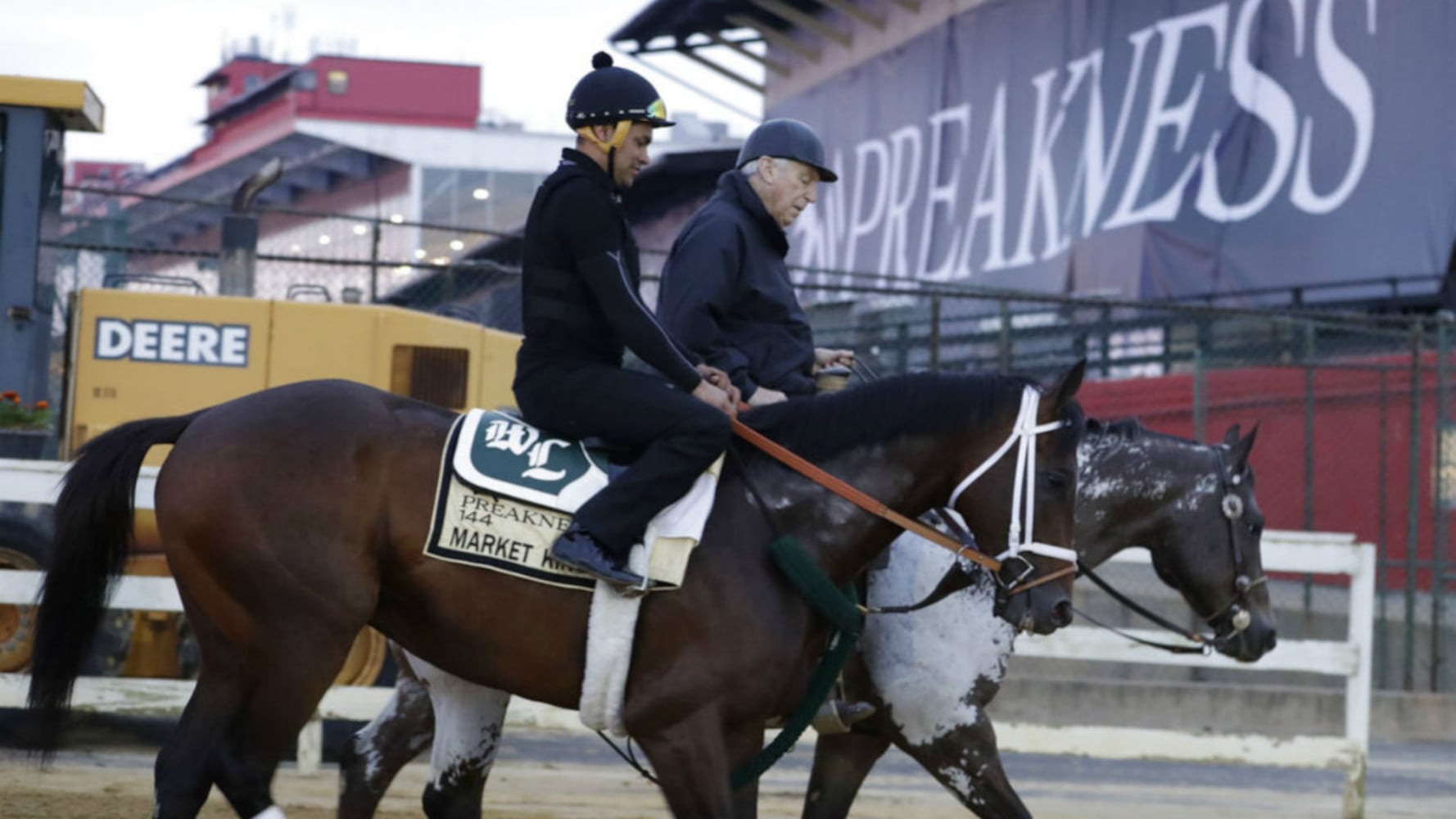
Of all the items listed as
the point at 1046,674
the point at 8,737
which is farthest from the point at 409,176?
the point at 8,737

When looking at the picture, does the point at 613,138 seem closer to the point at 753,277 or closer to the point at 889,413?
the point at 753,277

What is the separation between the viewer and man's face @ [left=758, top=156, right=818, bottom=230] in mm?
6145

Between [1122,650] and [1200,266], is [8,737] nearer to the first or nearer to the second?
[1122,650]

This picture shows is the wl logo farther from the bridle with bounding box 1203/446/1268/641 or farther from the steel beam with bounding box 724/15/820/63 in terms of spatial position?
the steel beam with bounding box 724/15/820/63

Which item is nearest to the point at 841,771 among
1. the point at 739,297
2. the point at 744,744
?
the point at 744,744

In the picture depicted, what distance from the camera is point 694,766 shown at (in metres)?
4.79

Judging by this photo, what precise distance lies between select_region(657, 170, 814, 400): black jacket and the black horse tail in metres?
1.61

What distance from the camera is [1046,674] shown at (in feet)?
44.4

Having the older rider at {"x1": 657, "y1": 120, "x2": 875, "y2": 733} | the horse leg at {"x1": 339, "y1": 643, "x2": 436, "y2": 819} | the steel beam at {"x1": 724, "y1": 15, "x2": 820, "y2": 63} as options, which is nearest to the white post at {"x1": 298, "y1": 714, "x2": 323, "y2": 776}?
the horse leg at {"x1": 339, "y1": 643, "x2": 436, "y2": 819}

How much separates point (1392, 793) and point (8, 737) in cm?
737

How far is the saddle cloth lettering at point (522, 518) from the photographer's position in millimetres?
4938

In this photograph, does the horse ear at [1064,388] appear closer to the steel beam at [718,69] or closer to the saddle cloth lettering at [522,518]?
the saddle cloth lettering at [522,518]

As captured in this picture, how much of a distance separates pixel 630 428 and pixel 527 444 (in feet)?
0.99

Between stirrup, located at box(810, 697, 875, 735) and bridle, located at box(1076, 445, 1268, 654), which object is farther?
bridle, located at box(1076, 445, 1268, 654)
